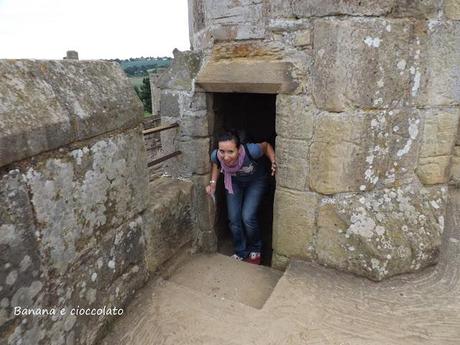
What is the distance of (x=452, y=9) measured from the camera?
7.88ft

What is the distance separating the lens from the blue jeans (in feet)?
11.5

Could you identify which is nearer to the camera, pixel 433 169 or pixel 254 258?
pixel 433 169

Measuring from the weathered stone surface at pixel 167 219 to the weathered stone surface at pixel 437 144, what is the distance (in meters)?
1.96

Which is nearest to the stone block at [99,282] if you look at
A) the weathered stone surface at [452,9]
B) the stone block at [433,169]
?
the stone block at [433,169]

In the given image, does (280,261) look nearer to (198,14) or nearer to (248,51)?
(248,51)

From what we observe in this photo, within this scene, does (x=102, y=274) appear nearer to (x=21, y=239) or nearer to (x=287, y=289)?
(x=21, y=239)

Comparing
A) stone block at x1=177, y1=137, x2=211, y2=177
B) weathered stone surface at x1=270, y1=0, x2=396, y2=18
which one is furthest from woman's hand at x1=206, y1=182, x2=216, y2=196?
weathered stone surface at x1=270, y1=0, x2=396, y2=18

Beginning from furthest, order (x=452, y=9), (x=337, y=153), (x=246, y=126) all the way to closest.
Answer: (x=246, y=126) < (x=337, y=153) < (x=452, y=9)

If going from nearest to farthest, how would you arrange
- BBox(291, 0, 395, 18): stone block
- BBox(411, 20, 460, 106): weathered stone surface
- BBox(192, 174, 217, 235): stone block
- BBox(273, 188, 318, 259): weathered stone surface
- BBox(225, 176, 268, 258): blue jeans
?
BBox(291, 0, 395, 18): stone block, BBox(411, 20, 460, 106): weathered stone surface, BBox(273, 188, 318, 259): weathered stone surface, BBox(192, 174, 217, 235): stone block, BBox(225, 176, 268, 258): blue jeans

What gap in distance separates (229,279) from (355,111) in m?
1.66

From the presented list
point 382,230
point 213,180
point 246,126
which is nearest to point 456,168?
point 382,230

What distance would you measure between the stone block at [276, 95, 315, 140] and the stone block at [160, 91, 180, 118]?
1049 mm

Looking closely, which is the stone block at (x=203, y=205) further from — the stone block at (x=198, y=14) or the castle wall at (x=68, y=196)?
the stone block at (x=198, y=14)

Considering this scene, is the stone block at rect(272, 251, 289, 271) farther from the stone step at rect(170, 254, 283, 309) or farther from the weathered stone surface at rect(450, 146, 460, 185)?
the weathered stone surface at rect(450, 146, 460, 185)
